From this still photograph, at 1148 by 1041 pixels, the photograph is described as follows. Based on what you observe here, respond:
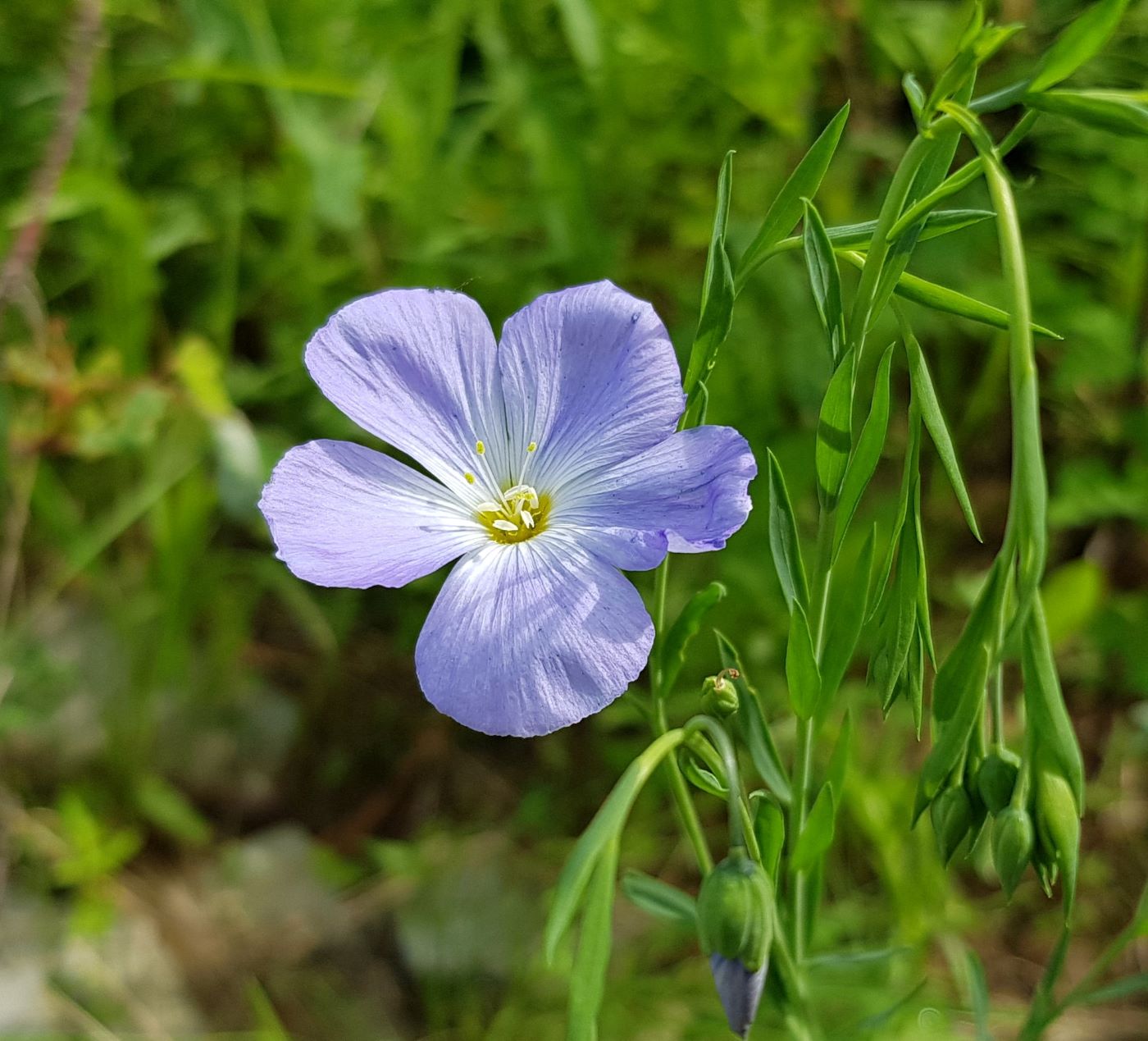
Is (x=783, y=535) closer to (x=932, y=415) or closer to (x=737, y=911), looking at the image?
(x=932, y=415)

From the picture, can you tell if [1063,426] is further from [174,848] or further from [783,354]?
[174,848]

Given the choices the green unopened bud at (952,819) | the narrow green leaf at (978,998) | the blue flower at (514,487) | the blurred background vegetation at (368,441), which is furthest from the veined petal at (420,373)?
the blurred background vegetation at (368,441)

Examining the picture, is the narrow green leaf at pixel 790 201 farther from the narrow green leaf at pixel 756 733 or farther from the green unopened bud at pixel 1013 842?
the green unopened bud at pixel 1013 842

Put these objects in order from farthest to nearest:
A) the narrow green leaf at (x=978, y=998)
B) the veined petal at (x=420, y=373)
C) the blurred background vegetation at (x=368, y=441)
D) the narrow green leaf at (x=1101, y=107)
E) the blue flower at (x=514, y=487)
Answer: the blurred background vegetation at (x=368, y=441), the narrow green leaf at (x=978, y=998), the veined petal at (x=420, y=373), the blue flower at (x=514, y=487), the narrow green leaf at (x=1101, y=107)

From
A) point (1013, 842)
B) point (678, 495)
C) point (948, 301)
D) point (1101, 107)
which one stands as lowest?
point (1013, 842)

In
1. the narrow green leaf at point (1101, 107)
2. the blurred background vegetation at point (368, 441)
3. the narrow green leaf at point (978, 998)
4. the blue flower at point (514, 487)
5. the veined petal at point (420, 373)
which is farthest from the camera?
the blurred background vegetation at point (368, 441)

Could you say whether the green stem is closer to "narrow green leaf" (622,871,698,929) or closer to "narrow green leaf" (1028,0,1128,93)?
"narrow green leaf" (622,871,698,929)

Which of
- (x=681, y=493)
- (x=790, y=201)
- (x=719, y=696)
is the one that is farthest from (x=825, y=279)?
(x=719, y=696)
